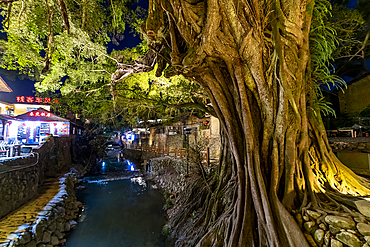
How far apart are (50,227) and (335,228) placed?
8551mm

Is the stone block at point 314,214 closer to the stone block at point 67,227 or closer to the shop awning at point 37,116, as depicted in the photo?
the stone block at point 67,227

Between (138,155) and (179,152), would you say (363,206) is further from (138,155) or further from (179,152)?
(138,155)

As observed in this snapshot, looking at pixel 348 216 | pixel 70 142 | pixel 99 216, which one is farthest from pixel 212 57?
pixel 70 142

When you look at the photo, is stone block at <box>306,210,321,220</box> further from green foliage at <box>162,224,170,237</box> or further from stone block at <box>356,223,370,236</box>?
green foliage at <box>162,224,170,237</box>

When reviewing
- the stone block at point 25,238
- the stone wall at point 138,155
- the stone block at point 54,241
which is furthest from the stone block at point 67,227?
the stone wall at point 138,155

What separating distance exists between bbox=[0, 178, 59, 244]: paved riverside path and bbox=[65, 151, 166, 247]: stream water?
1.69 m

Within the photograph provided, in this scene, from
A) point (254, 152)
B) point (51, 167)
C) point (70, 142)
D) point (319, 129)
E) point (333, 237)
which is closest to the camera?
point (333, 237)

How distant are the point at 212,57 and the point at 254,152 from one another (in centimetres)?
211

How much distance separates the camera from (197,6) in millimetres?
3166

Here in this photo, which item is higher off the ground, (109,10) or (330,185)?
(109,10)

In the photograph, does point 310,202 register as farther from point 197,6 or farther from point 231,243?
point 197,6

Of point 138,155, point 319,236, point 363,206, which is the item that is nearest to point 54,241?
point 319,236

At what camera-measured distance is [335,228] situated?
7.99 ft

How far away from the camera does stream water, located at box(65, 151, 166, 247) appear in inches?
249
